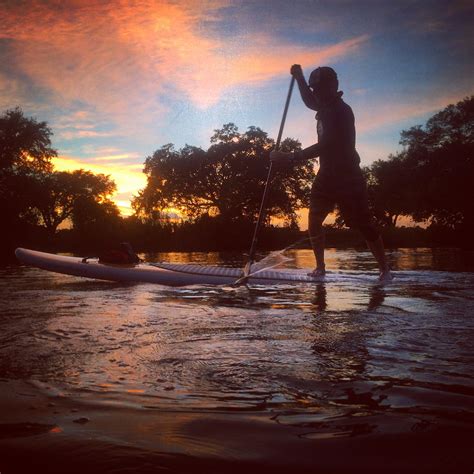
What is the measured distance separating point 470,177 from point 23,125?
115 feet

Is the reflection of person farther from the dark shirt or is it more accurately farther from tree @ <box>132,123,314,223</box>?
tree @ <box>132,123,314,223</box>

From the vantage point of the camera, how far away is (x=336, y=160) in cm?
586

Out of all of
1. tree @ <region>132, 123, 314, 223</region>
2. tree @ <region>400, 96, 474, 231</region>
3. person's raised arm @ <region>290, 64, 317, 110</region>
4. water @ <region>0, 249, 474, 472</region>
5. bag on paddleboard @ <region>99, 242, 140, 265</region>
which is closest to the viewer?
water @ <region>0, 249, 474, 472</region>

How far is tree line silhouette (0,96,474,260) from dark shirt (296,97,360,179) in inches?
769

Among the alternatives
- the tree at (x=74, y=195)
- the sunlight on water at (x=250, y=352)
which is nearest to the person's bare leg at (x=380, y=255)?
the sunlight on water at (x=250, y=352)

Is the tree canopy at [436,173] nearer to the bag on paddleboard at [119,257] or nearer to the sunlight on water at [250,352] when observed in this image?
the bag on paddleboard at [119,257]

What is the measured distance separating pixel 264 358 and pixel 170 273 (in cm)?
402

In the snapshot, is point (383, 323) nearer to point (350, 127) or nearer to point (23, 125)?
point (350, 127)

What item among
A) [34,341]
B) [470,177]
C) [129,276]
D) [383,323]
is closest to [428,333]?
[383,323]

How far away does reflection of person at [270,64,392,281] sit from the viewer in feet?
18.9

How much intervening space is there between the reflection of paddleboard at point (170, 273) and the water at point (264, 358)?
1600 mm

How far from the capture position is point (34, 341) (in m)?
2.57

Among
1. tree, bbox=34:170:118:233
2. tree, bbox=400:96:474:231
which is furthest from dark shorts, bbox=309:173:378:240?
tree, bbox=34:170:118:233

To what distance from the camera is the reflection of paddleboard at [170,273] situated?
231 inches
